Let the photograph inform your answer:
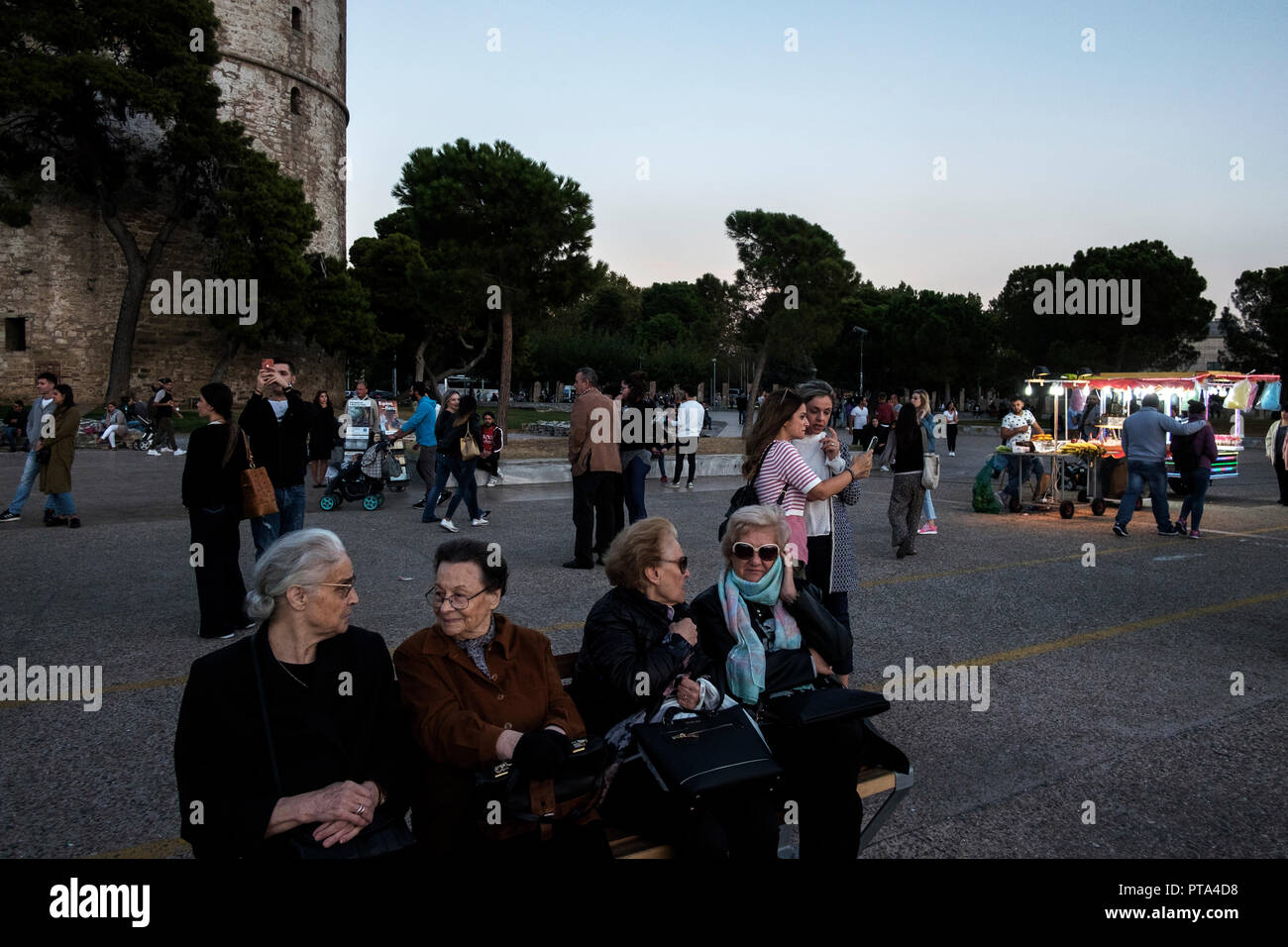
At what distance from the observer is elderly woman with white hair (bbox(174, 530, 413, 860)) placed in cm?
233

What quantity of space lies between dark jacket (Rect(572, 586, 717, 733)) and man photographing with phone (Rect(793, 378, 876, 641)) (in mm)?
1829

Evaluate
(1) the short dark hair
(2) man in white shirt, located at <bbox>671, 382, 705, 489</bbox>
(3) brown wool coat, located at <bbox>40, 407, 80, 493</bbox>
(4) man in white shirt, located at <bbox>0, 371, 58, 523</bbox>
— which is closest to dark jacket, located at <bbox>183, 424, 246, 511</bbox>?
(1) the short dark hair

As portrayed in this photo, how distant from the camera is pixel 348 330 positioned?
35.2m

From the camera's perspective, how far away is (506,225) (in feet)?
87.6

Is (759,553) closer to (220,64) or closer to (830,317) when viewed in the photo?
(830,317)

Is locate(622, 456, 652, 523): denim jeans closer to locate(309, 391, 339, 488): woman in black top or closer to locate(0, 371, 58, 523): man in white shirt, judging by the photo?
locate(309, 391, 339, 488): woman in black top

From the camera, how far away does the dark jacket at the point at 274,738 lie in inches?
90.8

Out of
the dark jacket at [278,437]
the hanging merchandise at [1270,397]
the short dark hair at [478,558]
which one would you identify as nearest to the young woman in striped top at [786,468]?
the short dark hair at [478,558]

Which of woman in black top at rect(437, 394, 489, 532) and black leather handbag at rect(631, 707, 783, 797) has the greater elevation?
woman in black top at rect(437, 394, 489, 532)

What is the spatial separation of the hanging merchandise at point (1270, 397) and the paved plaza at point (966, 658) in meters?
7.88

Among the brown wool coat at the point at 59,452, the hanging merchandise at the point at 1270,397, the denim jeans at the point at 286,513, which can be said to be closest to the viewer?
the denim jeans at the point at 286,513

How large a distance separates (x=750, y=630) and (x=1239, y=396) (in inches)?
686

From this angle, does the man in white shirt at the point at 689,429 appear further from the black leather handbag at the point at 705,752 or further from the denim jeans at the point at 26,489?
the black leather handbag at the point at 705,752

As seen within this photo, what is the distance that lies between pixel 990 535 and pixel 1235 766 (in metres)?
6.98
